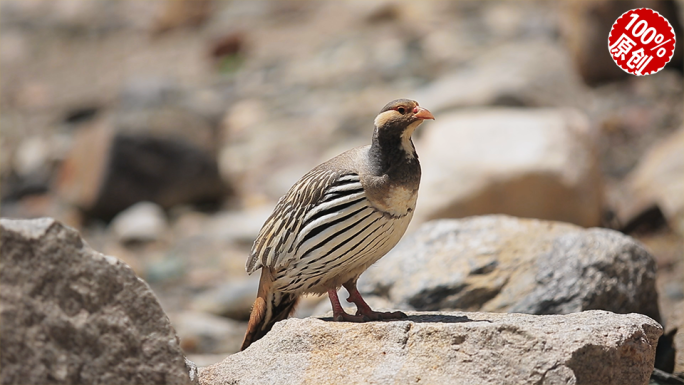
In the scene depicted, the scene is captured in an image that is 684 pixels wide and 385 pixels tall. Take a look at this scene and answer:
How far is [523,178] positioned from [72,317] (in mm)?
8851

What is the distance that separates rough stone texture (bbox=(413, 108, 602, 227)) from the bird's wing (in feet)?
16.9

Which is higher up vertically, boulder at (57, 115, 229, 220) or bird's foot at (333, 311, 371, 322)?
boulder at (57, 115, 229, 220)

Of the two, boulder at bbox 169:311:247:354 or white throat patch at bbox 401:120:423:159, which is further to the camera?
boulder at bbox 169:311:247:354

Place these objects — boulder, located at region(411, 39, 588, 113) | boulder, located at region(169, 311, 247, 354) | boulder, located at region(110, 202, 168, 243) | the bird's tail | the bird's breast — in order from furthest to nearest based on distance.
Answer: boulder, located at region(110, 202, 168, 243)
boulder, located at region(411, 39, 588, 113)
boulder, located at region(169, 311, 247, 354)
the bird's tail
the bird's breast

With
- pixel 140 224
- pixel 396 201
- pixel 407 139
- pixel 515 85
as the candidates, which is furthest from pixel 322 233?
pixel 140 224

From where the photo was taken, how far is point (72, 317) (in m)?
4.55

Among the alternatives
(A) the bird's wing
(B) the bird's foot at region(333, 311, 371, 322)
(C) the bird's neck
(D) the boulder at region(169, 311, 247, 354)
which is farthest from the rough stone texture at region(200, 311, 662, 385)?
(D) the boulder at region(169, 311, 247, 354)

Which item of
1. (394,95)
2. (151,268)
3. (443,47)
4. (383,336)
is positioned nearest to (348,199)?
(383,336)

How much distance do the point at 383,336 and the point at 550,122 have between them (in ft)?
27.4

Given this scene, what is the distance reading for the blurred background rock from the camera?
1260cm

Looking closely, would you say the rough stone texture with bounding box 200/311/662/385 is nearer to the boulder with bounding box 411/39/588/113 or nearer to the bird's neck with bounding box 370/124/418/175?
the bird's neck with bounding box 370/124/418/175

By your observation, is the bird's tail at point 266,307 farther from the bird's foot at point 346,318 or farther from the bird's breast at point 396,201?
the bird's breast at point 396,201

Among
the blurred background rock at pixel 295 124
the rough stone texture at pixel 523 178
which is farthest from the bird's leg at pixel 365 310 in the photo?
the rough stone texture at pixel 523 178

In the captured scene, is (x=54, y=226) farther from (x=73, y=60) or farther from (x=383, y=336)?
(x=73, y=60)
